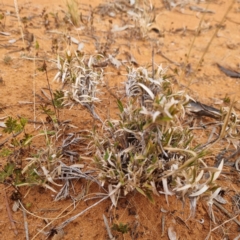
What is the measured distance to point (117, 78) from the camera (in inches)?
98.1

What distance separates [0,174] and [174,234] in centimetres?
82

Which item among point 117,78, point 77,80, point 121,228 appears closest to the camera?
point 121,228

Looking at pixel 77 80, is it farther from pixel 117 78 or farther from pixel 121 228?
pixel 117 78

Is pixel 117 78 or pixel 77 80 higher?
pixel 77 80

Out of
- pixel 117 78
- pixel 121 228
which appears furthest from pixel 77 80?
pixel 117 78

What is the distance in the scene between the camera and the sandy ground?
1.46 metres

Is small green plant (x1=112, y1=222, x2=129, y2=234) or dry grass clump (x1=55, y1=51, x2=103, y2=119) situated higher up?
dry grass clump (x1=55, y1=51, x2=103, y2=119)

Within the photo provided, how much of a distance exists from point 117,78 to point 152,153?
1.23 metres

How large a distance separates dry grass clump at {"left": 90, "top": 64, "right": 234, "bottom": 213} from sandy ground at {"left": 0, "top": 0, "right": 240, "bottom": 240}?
0.47ft

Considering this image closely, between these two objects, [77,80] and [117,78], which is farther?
[117,78]

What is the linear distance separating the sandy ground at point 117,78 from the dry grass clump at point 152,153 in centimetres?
14

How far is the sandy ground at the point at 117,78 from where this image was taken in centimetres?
146

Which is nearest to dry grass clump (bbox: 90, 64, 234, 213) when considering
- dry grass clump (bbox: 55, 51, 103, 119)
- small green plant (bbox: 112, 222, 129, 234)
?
small green plant (bbox: 112, 222, 129, 234)

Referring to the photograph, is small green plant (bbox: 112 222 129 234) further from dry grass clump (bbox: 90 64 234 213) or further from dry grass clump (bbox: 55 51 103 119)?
dry grass clump (bbox: 55 51 103 119)
